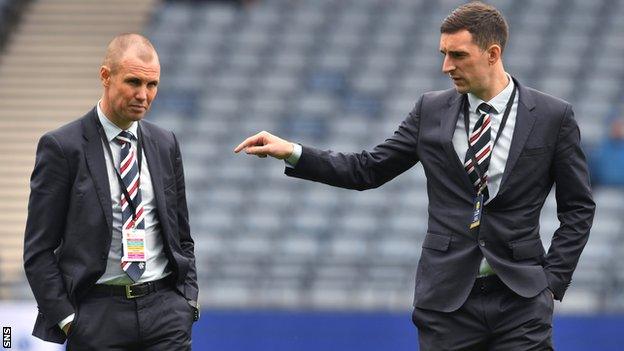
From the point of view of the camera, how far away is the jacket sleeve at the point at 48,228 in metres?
4.65

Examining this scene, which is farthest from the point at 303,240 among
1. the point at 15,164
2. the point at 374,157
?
the point at 374,157

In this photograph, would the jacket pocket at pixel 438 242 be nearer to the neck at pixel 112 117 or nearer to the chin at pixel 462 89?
the chin at pixel 462 89

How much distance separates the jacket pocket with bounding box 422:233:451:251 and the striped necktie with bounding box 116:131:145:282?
1013mm

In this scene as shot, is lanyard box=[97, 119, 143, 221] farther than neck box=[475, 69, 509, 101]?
No

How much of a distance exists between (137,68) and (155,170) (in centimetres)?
38

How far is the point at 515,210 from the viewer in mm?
4801

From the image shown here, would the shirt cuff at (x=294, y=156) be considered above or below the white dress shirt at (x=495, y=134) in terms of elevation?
below

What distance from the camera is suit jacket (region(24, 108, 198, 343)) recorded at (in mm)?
4656

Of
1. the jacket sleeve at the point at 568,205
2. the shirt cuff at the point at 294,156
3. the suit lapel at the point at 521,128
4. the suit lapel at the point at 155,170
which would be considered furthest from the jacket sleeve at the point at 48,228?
the jacket sleeve at the point at 568,205

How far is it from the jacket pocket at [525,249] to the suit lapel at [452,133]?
0.25 m

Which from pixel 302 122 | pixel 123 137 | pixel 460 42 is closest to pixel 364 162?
pixel 460 42

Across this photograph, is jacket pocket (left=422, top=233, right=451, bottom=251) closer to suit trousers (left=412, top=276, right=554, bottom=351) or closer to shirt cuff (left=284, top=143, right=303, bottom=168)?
suit trousers (left=412, top=276, right=554, bottom=351)

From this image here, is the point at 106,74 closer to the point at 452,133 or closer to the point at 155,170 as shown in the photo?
the point at 155,170

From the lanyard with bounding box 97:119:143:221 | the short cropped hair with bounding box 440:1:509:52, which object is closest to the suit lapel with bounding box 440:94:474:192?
the short cropped hair with bounding box 440:1:509:52
